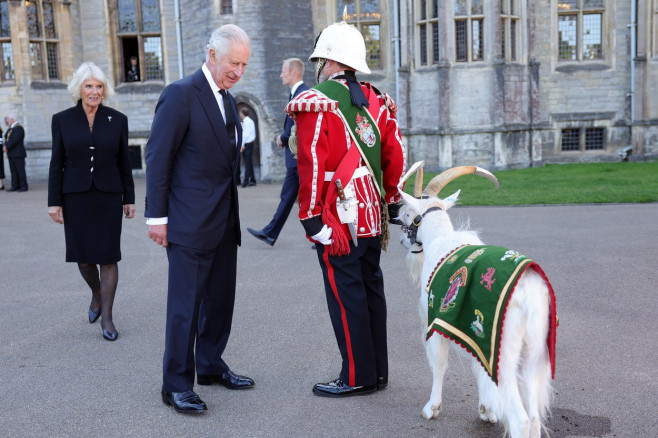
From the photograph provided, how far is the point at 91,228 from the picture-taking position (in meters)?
6.10

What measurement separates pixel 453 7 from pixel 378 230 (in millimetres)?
16143

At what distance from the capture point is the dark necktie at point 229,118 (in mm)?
4598

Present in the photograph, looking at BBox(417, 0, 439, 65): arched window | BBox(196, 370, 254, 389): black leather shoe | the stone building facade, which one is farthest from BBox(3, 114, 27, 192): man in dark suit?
BBox(196, 370, 254, 389): black leather shoe

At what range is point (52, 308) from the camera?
7.05 meters

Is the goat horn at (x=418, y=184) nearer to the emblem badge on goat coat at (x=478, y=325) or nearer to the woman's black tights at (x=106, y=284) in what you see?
the emblem badge on goat coat at (x=478, y=325)

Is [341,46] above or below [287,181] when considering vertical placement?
above

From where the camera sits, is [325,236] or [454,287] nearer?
[454,287]

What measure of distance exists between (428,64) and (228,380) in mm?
16533

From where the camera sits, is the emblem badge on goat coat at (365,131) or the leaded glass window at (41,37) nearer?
the emblem badge on goat coat at (365,131)

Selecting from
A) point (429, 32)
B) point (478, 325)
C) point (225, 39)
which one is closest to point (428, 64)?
point (429, 32)

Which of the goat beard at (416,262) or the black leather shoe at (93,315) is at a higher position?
the goat beard at (416,262)

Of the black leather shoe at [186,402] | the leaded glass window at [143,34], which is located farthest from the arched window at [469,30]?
the black leather shoe at [186,402]

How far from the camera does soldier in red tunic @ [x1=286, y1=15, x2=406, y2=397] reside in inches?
173

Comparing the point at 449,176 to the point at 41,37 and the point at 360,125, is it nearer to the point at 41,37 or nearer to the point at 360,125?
the point at 360,125
